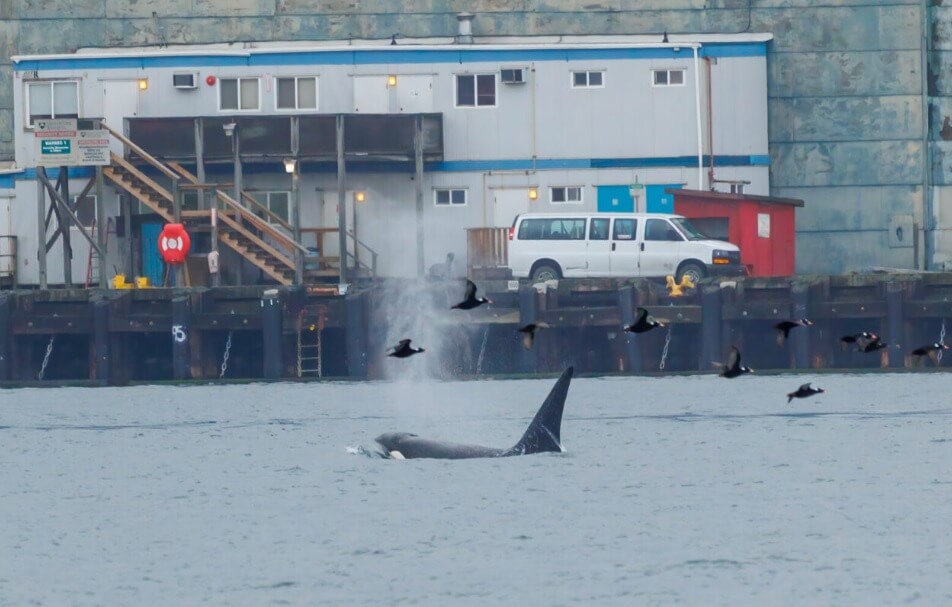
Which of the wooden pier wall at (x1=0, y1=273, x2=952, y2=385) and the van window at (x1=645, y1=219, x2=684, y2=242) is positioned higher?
the van window at (x1=645, y1=219, x2=684, y2=242)

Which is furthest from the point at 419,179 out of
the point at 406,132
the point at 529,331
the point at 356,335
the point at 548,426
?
the point at 548,426

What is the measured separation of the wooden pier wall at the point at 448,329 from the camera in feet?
175

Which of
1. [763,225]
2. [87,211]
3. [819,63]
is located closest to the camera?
[763,225]

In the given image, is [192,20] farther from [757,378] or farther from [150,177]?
[757,378]

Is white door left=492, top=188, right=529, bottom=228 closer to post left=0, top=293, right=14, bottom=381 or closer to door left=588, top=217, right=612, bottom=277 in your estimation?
door left=588, top=217, right=612, bottom=277

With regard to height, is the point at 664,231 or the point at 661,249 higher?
the point at 664,231

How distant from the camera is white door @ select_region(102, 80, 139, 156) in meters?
69.8

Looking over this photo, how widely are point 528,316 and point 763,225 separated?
13.3 meters

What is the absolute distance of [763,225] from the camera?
64.4 m

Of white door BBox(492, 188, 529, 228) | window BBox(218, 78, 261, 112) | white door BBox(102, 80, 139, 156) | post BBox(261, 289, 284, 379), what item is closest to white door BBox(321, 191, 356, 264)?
window BBox(218, 78, 261, 112)

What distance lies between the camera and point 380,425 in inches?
1773

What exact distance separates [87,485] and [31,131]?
118ft

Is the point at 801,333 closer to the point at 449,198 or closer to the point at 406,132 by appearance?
the point at 449,198

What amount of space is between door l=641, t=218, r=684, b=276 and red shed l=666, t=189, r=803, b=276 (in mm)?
3820
